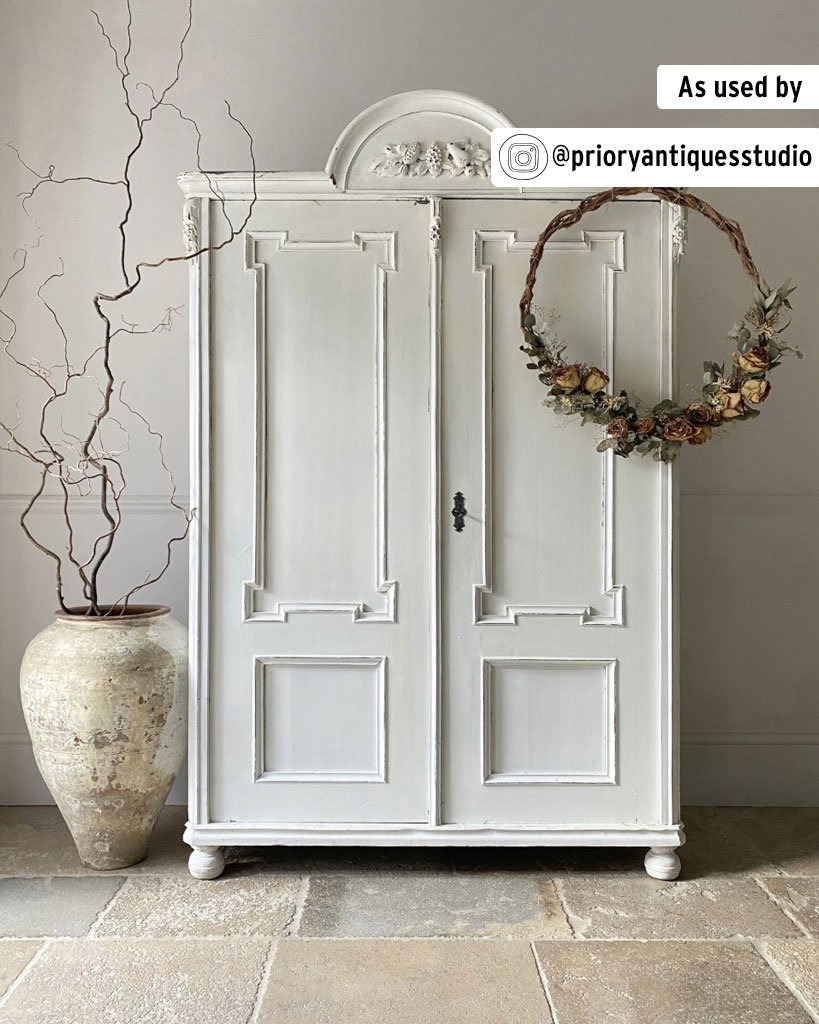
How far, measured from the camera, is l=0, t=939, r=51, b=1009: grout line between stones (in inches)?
77.7

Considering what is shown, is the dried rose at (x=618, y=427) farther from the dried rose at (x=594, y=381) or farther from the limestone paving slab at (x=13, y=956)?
the limestone paving slab at (x=13, y=956)

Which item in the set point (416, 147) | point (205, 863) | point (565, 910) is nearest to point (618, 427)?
point (416, 147)

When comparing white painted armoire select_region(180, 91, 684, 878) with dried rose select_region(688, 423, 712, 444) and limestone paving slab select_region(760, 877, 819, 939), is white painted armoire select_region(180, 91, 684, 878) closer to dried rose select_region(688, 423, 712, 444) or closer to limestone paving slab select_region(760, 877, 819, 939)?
dried rose select_region(688, 423, 712, 444)

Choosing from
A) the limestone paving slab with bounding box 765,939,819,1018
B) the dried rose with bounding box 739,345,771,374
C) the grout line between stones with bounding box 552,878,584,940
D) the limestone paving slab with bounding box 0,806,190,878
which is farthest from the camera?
the limestone paving slab with bounding box 0,806,190,878

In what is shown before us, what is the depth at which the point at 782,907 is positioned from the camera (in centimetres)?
243

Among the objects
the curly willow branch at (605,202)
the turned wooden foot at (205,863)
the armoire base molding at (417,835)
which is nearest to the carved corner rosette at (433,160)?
the curly willow branch at (605,202)

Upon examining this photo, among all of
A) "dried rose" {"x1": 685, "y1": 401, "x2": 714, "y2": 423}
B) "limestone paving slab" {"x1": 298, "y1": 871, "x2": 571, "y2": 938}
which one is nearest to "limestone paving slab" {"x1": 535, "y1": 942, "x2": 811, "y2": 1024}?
"limestone paving slab" {"x1": 298, "y1": 871, "x2": 571, "y2": 938}

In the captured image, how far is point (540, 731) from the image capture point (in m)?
2.60

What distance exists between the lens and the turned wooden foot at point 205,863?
102 inches

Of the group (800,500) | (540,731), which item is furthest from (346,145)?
(800,500)

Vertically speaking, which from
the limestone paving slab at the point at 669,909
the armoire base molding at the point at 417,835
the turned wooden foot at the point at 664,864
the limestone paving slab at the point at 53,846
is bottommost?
the limestone paving slab at the point at 669,909

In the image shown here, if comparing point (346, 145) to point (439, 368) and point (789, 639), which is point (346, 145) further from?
point (789, 639)

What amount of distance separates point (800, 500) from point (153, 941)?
8.37 feet

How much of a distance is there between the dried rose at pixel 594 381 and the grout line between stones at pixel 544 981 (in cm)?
A: 143
